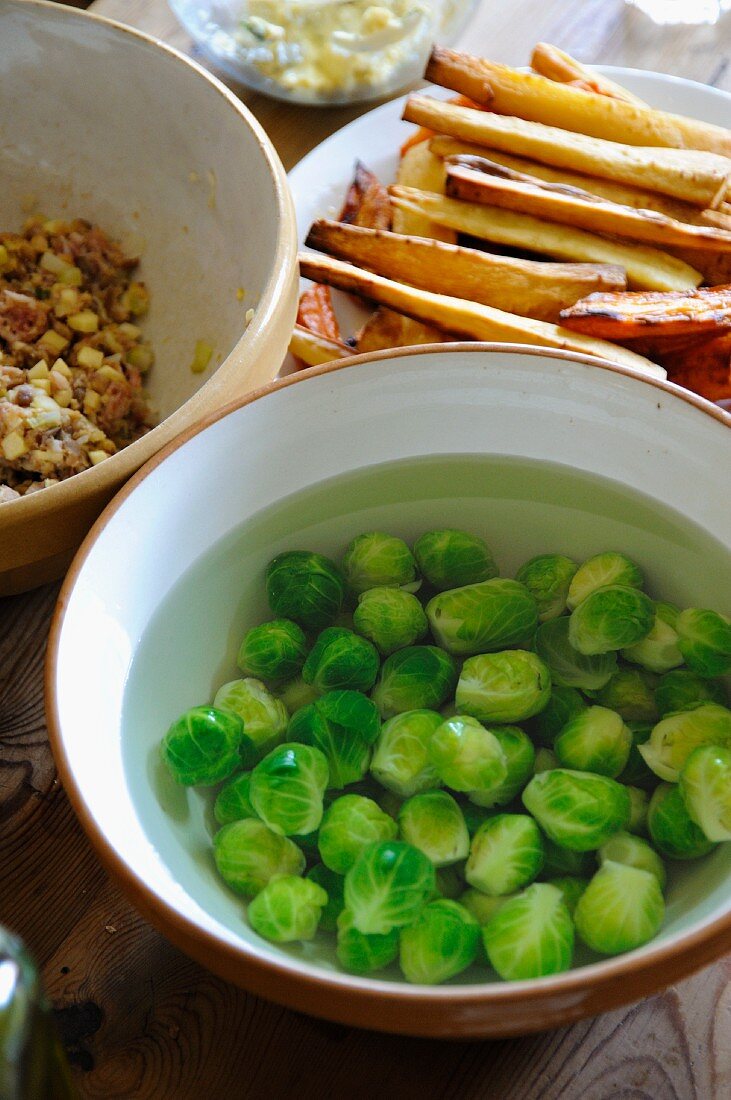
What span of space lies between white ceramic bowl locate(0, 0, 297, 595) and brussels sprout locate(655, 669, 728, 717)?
1.88 ft

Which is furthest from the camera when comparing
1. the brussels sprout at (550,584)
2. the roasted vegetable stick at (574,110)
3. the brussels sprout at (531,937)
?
the roasted vegetable stick at (574,110)

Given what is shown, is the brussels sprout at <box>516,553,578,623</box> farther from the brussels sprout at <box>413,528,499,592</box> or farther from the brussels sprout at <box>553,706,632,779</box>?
the brussels sprout at <box>553,706,632,779</box>

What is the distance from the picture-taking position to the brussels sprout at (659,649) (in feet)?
3.39

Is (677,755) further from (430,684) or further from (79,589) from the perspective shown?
(79,589)

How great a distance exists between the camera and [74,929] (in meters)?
1.06

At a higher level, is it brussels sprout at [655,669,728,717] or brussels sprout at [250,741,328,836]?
brussels sprout at [655,669,728,717]

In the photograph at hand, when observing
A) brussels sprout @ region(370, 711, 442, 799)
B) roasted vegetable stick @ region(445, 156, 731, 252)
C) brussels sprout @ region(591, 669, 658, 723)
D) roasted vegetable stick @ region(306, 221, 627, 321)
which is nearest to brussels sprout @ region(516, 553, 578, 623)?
brussels sprout @ region(591, 669, 658, 723)

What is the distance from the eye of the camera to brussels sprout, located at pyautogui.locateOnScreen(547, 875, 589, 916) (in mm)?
862

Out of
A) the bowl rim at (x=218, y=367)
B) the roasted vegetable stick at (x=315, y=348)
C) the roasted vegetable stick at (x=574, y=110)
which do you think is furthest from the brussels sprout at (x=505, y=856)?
the roasted vegetable stick at (x=574, y=110)

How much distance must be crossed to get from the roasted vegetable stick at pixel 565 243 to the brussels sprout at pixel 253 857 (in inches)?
36.6

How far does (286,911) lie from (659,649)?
48 centimetres

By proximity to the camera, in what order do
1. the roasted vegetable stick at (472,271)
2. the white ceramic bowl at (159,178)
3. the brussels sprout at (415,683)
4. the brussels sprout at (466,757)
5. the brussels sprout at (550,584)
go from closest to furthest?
1. the brussels sprout at (466,757)
2. the brussels sprout at (415,683)
3. the brussels sprout at (550,584)
4. the white ceramic bowl at (159,178)
5. the roasted vegetable stick at (472,271)

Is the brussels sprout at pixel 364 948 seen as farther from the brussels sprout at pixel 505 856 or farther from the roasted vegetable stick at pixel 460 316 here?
the roasted vegetable stick at pixel 460 316

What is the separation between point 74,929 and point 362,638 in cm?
44
